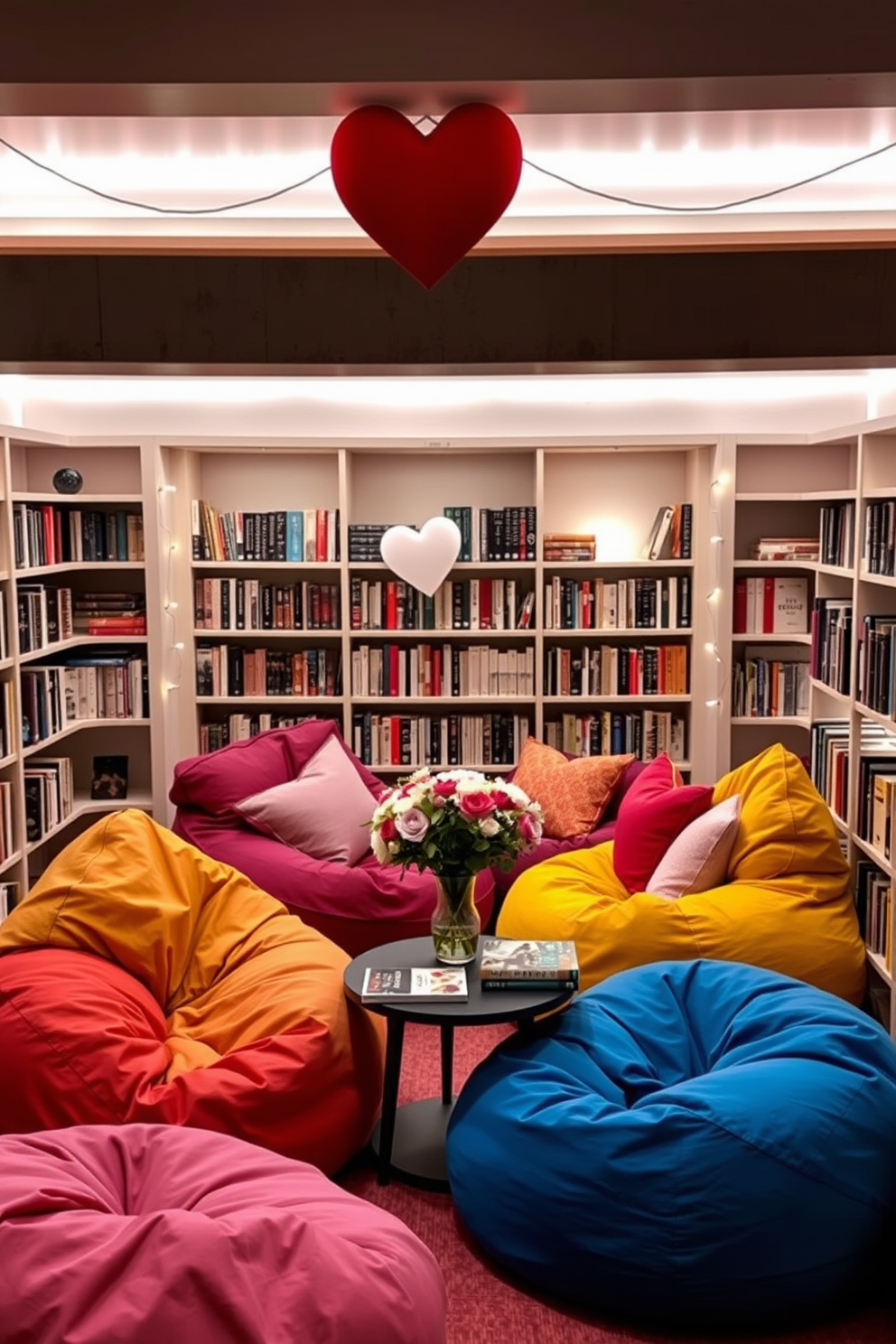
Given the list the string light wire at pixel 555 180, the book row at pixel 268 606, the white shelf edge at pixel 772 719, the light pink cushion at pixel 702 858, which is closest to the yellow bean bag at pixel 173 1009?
the light pink cushion at pixel 702 858

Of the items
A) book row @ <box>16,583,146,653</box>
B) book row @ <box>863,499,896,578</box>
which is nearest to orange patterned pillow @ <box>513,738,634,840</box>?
book row @ <box>863,499,896,578</box>

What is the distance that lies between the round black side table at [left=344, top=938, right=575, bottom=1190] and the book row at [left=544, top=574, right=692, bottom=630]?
2402 millimetres

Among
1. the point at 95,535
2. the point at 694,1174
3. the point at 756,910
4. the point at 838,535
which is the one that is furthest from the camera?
the point at 95,535

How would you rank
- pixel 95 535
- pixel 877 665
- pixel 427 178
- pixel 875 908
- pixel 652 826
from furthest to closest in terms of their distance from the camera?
1. pixel 95 535
2. pixel 652 826
3. pixel 875 908
4. pixel 877 665
5. pixel 427 178

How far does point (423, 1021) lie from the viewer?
2994mm

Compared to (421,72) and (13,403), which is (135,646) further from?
(421,72)

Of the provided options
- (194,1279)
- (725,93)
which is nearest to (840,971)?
(194,1279)

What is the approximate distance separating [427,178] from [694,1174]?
80.5 inches

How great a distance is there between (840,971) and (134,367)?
2.78m

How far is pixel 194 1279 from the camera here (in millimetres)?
1925

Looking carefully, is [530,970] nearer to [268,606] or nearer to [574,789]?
[574,789]

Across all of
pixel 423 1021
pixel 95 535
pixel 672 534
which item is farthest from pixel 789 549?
pixel 423 1021

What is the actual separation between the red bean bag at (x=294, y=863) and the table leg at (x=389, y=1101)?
91 centimetres

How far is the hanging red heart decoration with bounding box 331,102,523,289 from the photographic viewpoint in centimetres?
219
